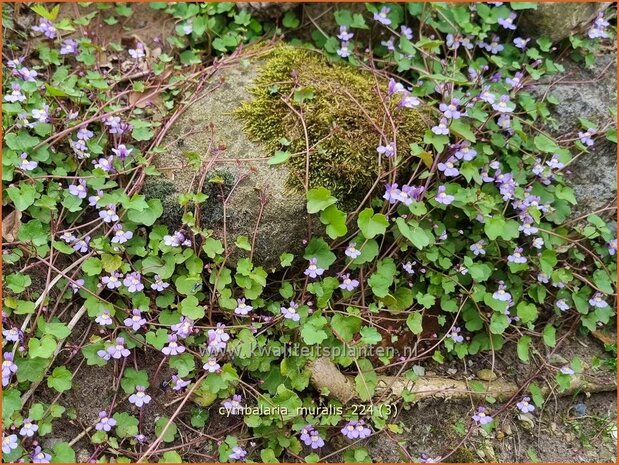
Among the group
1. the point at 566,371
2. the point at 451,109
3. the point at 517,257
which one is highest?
the point at 451,109

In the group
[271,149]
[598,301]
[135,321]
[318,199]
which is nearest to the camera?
[135,321]

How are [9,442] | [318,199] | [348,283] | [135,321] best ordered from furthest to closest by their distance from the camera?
[348,283] → [318,199] → [135,321] → [9,442]

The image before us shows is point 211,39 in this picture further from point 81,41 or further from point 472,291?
point 472,291

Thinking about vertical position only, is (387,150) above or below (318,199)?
above

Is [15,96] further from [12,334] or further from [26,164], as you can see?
[12,334]

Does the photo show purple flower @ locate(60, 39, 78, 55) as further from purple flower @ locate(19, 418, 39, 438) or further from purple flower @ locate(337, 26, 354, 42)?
purple flower @ locate(19, 418, 39, 438)

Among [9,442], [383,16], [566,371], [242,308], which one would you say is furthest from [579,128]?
[9,442]

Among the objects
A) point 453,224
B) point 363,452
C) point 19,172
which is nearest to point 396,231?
point 453,224
